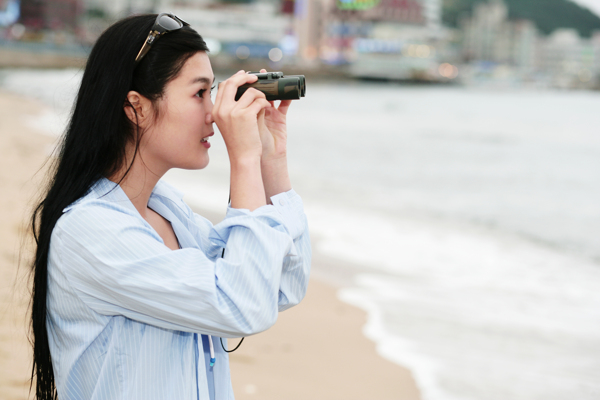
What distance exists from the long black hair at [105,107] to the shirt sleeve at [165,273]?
8 centimetres

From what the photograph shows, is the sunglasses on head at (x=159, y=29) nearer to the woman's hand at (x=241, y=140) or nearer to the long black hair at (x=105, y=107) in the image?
the long black hair at (x=105, y=107)

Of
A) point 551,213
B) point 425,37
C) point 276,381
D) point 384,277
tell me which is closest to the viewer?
point 276,381

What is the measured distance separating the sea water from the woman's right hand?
0.50m

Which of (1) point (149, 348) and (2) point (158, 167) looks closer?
(1) point (149, 348)

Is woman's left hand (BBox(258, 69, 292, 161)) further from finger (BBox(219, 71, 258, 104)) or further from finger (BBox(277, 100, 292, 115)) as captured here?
finger (BBox(219, 71, 258, 104))

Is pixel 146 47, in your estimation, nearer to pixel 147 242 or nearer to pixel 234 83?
pixel 234 83

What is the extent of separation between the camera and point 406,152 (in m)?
16.7

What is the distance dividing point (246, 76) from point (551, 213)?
8637 millimetres

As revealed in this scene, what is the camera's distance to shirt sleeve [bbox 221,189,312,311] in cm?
99

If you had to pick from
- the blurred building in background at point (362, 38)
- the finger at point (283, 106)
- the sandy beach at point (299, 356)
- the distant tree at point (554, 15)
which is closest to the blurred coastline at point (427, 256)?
the sandy beach at point (299, 356)

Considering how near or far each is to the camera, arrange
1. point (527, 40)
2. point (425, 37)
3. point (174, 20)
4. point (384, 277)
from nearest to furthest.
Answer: point (174, 20) < point (384, 277) < point (425, 37) < point (527, 40)

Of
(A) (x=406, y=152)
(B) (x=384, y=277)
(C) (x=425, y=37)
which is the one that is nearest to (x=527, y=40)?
(C) (x=425, y=37)

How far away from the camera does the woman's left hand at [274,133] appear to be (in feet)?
3.65

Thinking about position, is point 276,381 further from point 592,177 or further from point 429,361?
point 592,177
